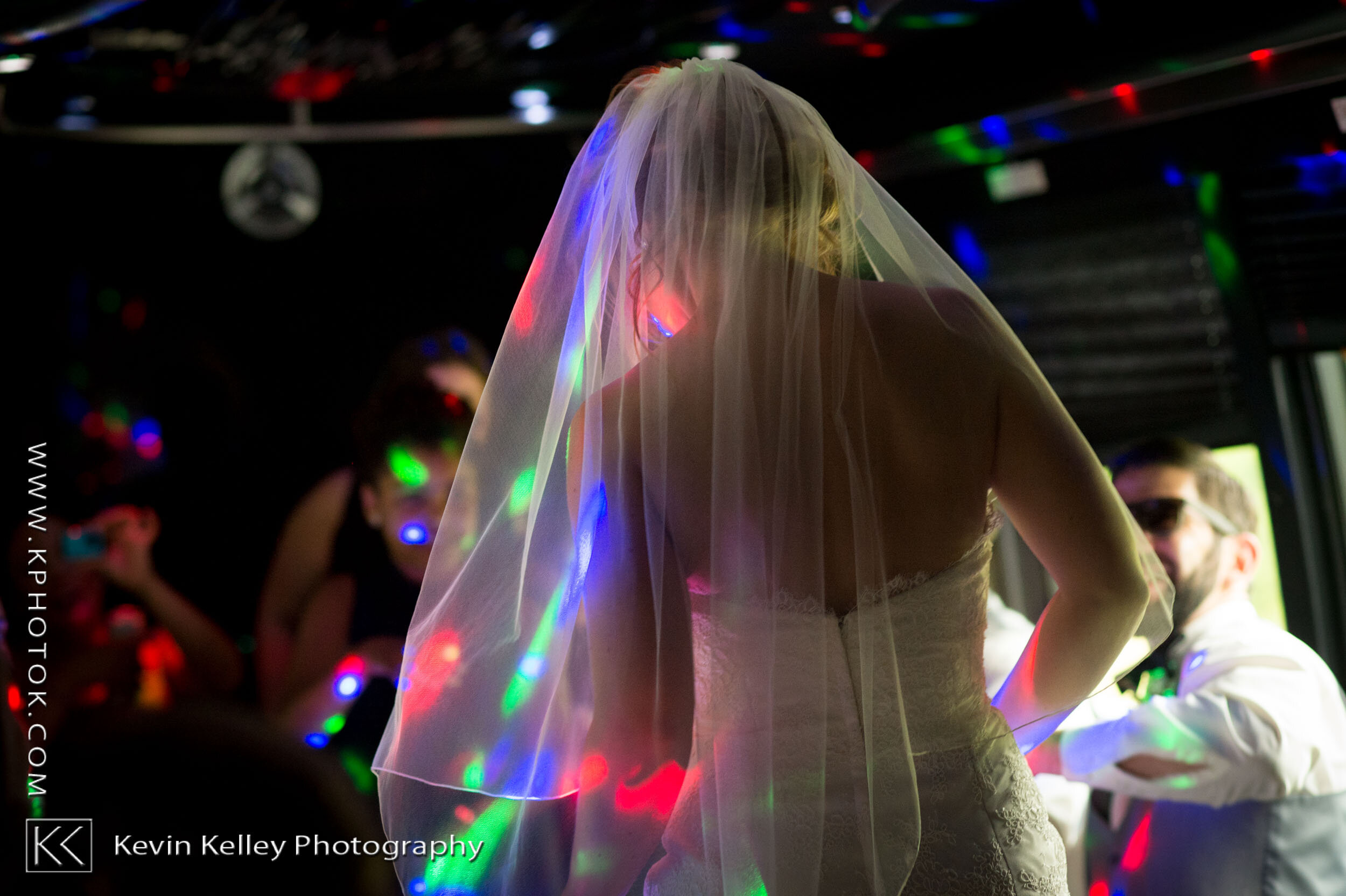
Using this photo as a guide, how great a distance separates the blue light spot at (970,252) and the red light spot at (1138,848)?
5.58 feet

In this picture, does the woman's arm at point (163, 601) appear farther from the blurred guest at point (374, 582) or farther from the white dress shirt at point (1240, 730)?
the white dress shirt at point (1240, 730)

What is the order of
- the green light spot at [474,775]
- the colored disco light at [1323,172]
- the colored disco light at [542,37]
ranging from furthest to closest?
1. the colored disco light at [542,37]
2. the colored disco light at [1323,172]
3. the green light spot at [474,775]

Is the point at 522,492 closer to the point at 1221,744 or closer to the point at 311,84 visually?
the point at 1221,744

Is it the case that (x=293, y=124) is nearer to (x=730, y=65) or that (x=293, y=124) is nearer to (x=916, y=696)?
(x=730, y=65)

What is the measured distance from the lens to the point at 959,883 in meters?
1.04

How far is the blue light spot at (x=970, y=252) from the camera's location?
127 inches

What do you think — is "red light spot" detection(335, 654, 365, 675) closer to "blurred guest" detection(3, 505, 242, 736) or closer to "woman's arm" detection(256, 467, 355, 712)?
"woman's arm" detection(256, 467, 355, 712)

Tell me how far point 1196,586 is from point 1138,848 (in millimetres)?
613

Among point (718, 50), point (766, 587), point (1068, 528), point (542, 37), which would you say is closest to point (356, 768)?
point (766, 587)

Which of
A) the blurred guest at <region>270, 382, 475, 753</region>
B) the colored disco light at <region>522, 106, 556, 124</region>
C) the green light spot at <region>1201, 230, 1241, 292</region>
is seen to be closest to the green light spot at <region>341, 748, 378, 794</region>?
the blurred guest at <region>270, 382, 475, 753</region>

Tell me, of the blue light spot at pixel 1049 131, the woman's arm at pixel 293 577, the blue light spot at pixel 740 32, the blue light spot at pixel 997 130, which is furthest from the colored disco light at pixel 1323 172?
the woman's arm at pixel 293 577

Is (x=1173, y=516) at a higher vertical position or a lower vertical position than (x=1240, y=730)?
higher

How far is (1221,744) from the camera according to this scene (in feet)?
6.51

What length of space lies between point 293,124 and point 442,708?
3095mm
